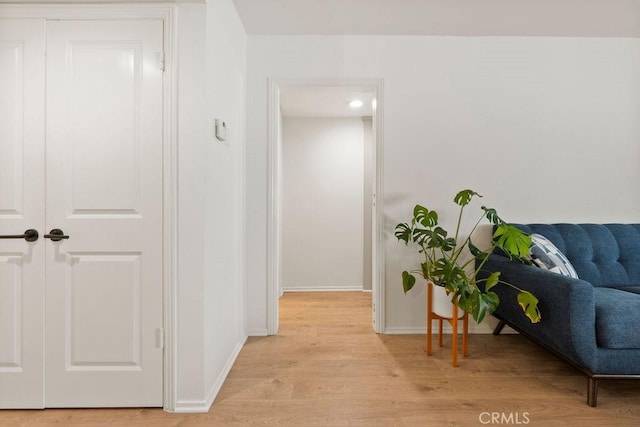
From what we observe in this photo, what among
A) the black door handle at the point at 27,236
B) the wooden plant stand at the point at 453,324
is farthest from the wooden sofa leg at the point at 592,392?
the black door handle at the point at 27,236

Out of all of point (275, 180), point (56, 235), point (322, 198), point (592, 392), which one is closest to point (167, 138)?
point (56, 235)

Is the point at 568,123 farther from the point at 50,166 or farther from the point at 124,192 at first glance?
the point at 50,166

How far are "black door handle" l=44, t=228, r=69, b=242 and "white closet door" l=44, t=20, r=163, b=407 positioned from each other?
0.08ft

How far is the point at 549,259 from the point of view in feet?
7.18

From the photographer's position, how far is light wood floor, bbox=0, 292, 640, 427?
165 centimetres

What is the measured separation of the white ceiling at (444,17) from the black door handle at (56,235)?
185 centimetres

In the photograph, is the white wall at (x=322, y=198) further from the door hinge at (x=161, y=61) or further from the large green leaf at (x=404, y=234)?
the door hinge at (x=161, y=61)

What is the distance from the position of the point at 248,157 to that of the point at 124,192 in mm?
1208

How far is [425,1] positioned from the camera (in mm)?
2332

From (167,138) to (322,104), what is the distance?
2.48m

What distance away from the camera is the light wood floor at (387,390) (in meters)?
1.65

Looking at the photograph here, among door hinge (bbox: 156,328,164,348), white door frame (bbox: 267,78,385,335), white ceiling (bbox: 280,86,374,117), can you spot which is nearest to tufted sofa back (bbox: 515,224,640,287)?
white door frame (bbox: 267,78,385,335)

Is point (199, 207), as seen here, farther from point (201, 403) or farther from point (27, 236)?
point (201, 403)

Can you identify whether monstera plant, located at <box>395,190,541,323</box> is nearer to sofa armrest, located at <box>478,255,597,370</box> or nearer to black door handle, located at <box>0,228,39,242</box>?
sofa armrest, located at <box>478,255,597,370</box>
